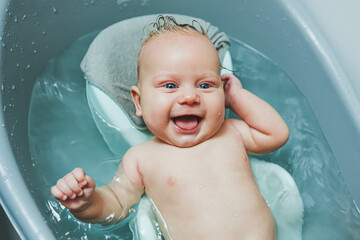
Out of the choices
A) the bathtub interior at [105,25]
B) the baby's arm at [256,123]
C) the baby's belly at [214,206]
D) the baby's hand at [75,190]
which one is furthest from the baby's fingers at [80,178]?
the baby's arm at [256,123]

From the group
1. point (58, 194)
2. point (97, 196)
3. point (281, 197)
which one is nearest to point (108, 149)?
point (97, 196)

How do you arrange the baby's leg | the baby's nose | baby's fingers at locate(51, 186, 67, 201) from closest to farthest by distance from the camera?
baby's fingers at locate(51, 186, 67, 201) → the baby's nose → the baby's leg

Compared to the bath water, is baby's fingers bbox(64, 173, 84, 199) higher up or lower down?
higher up

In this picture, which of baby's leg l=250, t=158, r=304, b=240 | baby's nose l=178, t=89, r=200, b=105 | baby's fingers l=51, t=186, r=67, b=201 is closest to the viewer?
baby's fingers l=51, t=186, r=67, b=201

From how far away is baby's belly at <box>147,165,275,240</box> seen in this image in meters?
0.97

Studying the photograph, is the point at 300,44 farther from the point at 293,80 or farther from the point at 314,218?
the point at 314,218

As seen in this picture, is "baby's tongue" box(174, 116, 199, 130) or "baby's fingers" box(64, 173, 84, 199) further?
"baby's tongue" box(174, 116, 199, 130)

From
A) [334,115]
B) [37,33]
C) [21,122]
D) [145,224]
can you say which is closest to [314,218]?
[334,115]

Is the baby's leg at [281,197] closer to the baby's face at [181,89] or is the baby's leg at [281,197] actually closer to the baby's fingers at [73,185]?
the baby's face at [181,89]

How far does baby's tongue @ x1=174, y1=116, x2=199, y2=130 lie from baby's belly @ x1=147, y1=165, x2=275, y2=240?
0.12m

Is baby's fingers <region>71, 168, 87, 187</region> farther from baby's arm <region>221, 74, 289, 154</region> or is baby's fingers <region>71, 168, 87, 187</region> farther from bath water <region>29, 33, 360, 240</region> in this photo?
baby's arm <region>221, 74, 289, 154</region>

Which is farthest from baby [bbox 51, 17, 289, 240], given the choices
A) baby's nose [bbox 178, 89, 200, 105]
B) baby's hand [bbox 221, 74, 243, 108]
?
baby's hand [bbox 221, 74, 243, 108]

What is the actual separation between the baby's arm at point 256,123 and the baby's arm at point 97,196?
35 centimetres

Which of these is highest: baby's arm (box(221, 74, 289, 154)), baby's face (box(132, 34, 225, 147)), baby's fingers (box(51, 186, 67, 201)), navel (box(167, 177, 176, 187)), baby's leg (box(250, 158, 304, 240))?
baby's face (box(132, 34, 225, 147))
